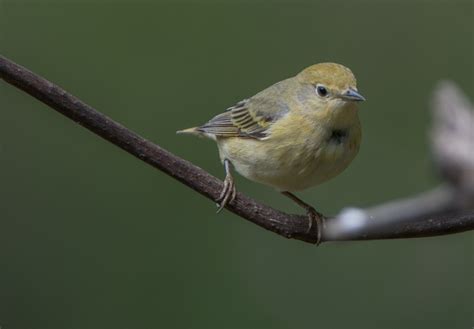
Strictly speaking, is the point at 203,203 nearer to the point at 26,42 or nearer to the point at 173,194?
the point at 173,194

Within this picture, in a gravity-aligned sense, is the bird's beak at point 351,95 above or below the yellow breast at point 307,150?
above

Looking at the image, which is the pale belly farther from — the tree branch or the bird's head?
the tree branch

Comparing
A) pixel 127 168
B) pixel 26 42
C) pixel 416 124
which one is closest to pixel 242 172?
pixel 127 168

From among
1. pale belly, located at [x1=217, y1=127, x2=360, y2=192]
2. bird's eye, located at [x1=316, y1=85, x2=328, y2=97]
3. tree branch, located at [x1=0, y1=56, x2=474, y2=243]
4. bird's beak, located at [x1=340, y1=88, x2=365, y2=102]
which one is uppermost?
bird's eye, located at [x1=316, y1=85, x2=328, y2=97]

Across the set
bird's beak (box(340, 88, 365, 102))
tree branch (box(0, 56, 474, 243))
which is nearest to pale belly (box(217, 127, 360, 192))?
bird's beak (box(340, 88, 365, 102))

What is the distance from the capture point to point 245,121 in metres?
3.45

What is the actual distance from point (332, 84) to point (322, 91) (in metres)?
0.11

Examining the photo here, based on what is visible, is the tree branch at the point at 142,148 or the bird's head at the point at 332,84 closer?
the tree branch at the point at 142,148

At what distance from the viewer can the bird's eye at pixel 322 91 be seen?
117 inches

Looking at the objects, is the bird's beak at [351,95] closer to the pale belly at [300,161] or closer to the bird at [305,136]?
the bird at [305,136]

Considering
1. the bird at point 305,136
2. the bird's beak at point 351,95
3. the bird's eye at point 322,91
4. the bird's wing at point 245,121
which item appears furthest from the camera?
the bird's wing at point 245,121

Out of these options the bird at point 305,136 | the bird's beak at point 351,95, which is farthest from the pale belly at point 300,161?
the bird's beak at point 351,95

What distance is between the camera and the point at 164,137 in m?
4.71

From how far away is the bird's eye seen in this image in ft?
9.76
